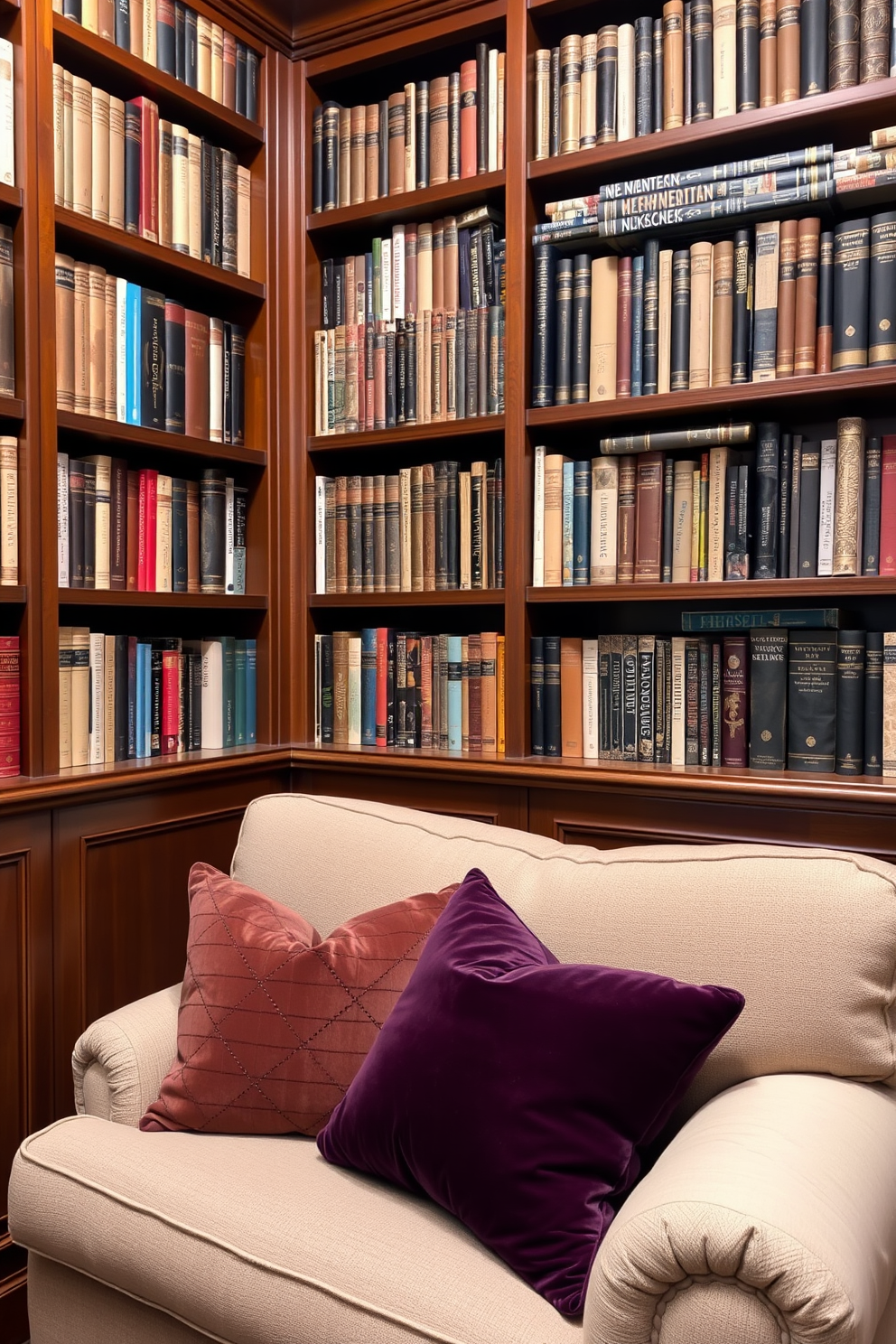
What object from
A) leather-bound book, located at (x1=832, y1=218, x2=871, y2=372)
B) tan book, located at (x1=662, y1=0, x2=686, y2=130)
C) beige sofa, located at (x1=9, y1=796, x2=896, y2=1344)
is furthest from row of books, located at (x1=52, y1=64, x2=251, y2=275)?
beige sofa, located at (x1=9, y1=796, x2=896, y2=1344)

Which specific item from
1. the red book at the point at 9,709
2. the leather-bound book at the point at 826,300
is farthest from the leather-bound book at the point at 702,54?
the red book at the point at 9,709

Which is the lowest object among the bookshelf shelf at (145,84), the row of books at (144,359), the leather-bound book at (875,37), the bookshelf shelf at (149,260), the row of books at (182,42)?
the row of books at (144,359)

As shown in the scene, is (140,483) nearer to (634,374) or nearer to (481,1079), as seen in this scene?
(634,374)

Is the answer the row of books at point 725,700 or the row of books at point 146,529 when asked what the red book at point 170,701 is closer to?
the row of books at point 146,529

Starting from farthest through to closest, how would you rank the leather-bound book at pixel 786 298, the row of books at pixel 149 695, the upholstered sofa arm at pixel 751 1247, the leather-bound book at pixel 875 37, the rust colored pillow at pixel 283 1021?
the row of books at pixel 149 695 < the leather-bound book at pixel 786 298 < the leather-bound book at pixel 875 37 < the rust colored pillow at pixel 283 1021 < the upholstered sofa arm at pixel 751 1247

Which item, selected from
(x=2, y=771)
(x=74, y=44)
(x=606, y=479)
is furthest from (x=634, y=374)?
(x=2, y=771)

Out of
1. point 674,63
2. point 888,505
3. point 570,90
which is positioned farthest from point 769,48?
point 888,505

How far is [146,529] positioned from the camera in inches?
90.0

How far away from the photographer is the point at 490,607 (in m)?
2.60

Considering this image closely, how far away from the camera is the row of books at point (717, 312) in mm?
1954

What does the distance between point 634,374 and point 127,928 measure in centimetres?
148

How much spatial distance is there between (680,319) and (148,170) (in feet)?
3.68

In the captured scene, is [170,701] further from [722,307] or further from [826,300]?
[826,300]

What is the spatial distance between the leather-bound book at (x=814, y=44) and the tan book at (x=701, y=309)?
12.5 inches
